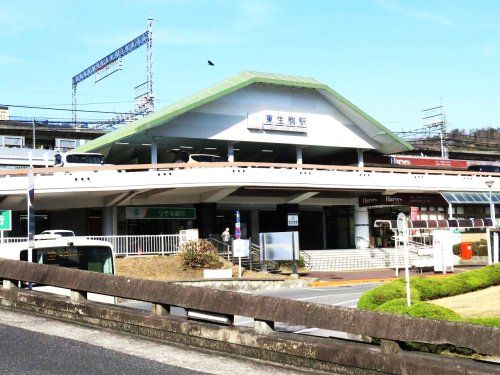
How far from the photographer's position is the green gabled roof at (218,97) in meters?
35.4

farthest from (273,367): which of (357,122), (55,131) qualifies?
(55,131)

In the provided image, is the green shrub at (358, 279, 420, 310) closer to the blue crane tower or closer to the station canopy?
the station canopy

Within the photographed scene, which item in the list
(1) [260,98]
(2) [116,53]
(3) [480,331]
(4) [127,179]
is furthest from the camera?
(2) [116,53]

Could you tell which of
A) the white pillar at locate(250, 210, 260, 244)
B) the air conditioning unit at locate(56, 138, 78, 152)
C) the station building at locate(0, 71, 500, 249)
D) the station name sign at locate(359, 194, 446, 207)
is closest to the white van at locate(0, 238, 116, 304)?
the station building at locate(0, 71, 500, 249)

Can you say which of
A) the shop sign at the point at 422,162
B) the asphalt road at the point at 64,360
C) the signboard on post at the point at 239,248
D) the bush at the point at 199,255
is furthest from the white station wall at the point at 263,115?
the asphalt road at the point at 64,360

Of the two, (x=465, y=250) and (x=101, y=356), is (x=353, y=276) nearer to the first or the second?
(x=465, y=250)

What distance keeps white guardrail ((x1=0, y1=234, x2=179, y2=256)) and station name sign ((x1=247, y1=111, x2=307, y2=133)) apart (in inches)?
494

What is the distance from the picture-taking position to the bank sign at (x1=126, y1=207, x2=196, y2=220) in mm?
34500

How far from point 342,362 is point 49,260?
6.81 m

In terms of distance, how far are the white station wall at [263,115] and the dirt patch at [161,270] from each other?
1134 cm

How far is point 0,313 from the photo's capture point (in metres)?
10.1

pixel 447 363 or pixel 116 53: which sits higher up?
pixel 116 53

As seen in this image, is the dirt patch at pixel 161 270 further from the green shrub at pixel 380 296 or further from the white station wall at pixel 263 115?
the green shrub at pixel 380 296

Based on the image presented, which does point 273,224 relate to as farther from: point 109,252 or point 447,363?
point 447,363
